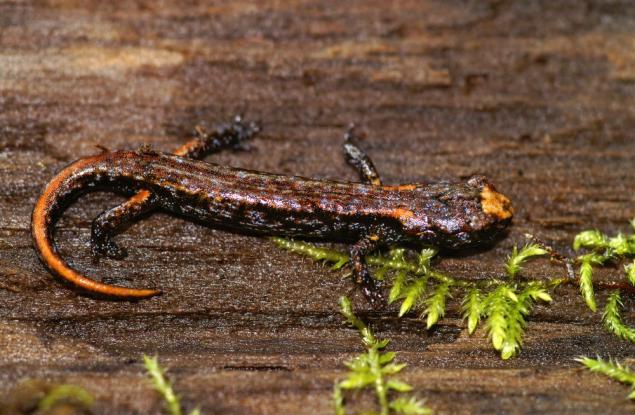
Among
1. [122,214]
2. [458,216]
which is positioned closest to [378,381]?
[458,216]

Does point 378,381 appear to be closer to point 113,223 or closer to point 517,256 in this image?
point 517,256

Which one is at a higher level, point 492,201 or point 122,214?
point 492,201

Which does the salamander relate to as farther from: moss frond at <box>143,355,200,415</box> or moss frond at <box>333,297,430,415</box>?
moss frond at <box>143,355,200,415</box>

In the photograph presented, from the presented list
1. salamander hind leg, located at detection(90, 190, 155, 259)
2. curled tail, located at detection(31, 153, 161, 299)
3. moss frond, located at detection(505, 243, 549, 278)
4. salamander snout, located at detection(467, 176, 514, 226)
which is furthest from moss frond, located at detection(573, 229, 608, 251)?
salamander hind leg, located at detection(90, 190, 155, 259)

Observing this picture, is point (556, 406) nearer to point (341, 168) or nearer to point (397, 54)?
point (341, 168)

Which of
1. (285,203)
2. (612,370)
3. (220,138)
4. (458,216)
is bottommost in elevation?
(612,370)

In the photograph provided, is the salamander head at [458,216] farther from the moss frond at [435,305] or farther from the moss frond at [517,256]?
the moss frond at [435,305]
